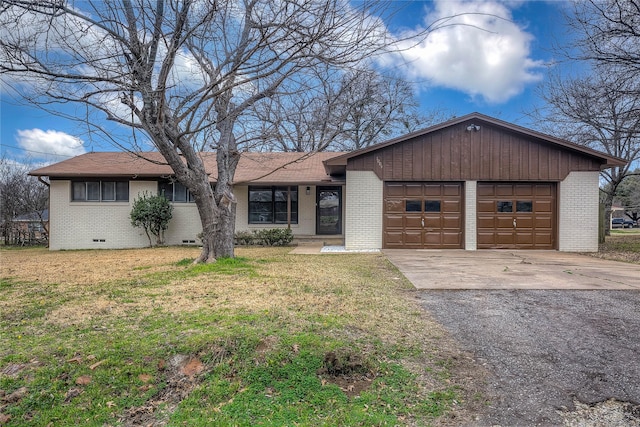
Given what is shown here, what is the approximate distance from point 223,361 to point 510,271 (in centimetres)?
695

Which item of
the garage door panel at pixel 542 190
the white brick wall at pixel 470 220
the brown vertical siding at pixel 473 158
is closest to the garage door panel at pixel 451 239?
the white brick wall at pixel 470 220

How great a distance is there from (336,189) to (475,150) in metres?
5.65

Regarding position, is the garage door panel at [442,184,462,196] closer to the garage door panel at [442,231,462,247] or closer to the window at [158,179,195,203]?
the garage door panel at [442,231,462,247]

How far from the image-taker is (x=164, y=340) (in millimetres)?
3523

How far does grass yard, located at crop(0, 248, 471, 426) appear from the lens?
2633mm

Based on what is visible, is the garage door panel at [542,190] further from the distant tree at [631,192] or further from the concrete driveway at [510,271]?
the distant tree at [631,192]

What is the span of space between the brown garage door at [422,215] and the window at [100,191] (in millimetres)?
10785

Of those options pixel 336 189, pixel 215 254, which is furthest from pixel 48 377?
pixel 336 189

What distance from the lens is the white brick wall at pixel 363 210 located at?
12.7m

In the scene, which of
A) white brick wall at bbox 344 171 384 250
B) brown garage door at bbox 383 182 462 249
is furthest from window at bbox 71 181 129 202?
brown garage door at bbox 383 182 462 249

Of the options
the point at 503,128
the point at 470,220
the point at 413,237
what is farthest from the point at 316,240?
the point at 503,128

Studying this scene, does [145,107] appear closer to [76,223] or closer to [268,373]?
[268,373]

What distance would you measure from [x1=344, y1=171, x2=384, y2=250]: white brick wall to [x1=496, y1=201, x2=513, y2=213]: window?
3923mm

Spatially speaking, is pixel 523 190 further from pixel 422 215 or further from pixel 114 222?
pixel 114 222
